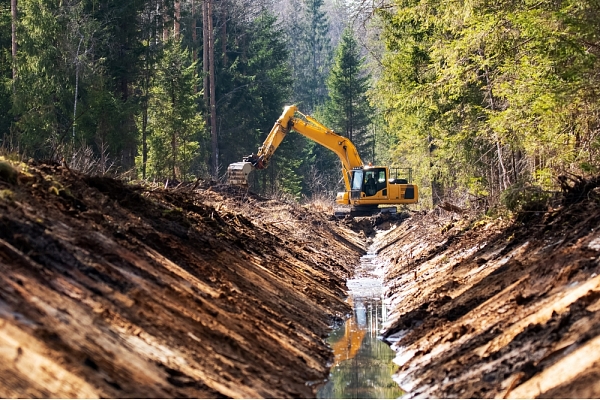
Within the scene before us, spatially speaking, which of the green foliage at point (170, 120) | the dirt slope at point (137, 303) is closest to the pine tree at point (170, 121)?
the green foliage at point (170, 120)

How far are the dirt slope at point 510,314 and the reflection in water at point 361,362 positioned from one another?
0.27 metres

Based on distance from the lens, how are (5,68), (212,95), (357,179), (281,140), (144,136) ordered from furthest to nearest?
1. (212,95)
2. (357,179)
3. (144,136)
4. (281,140)
5. (5,68)

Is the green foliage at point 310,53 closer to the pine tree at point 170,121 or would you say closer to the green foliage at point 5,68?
the pine tree at point 170,121

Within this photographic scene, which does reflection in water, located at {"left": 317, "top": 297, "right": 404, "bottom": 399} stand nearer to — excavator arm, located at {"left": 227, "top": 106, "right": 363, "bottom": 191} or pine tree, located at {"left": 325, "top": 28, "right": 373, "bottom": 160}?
excavator arm, located at {"left": 227, "top": 106, "right": 363, "bottom": 191}

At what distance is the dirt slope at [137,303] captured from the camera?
7.96m

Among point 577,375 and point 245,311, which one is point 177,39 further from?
point 577,375

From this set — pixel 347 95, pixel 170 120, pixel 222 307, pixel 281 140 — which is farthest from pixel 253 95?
pixel 222 307

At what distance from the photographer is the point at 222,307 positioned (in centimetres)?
1334

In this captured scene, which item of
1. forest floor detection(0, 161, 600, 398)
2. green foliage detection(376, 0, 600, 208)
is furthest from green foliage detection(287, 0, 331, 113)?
forest floor detection(0, 161, 600, 398)

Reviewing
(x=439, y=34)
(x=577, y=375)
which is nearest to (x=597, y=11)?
(x=577, y=375)

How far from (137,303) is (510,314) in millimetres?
5321

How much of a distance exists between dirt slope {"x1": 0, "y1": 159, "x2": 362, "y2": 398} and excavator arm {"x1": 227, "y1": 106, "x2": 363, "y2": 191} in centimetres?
2072

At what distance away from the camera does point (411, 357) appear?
14781 millimetres

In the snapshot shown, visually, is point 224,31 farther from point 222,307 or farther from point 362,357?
point 222,307
